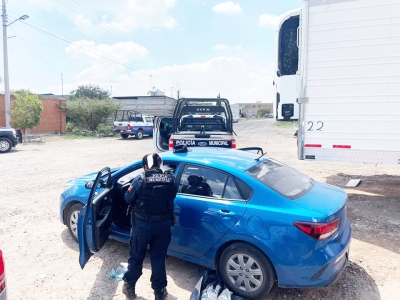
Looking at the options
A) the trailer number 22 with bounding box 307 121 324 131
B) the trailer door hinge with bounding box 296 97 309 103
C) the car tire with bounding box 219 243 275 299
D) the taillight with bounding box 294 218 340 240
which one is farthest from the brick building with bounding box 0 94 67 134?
the taillight with bounding box 294 218 340 240

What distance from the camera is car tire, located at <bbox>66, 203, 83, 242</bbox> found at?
14.9 ft

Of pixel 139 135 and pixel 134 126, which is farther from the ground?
pixel 134 126

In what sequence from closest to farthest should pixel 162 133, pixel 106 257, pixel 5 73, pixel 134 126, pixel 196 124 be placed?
pixel 106 257
pixel 196 124
pixel 162 133
pixel 5 73
pixel 134 126

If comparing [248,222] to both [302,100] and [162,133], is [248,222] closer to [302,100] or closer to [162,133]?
[302,100]

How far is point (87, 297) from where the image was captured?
3.44m

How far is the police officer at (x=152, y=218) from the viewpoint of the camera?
3.17m

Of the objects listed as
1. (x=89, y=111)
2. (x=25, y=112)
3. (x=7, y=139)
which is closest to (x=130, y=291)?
(x=7, y=139)

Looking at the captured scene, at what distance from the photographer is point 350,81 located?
550 centimetres

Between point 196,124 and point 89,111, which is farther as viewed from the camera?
point 89,111

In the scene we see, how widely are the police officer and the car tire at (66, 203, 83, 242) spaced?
1531 millimetres

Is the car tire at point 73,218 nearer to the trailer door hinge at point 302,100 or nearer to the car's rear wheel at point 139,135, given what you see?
the trailer door hinge at point 302,100

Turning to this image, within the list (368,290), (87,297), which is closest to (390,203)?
(368,290)

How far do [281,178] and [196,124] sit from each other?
21.0 ft

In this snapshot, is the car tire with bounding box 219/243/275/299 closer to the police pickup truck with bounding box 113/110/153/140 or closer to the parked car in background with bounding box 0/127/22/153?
the parked car in background with bounding box 0/127/22/153
